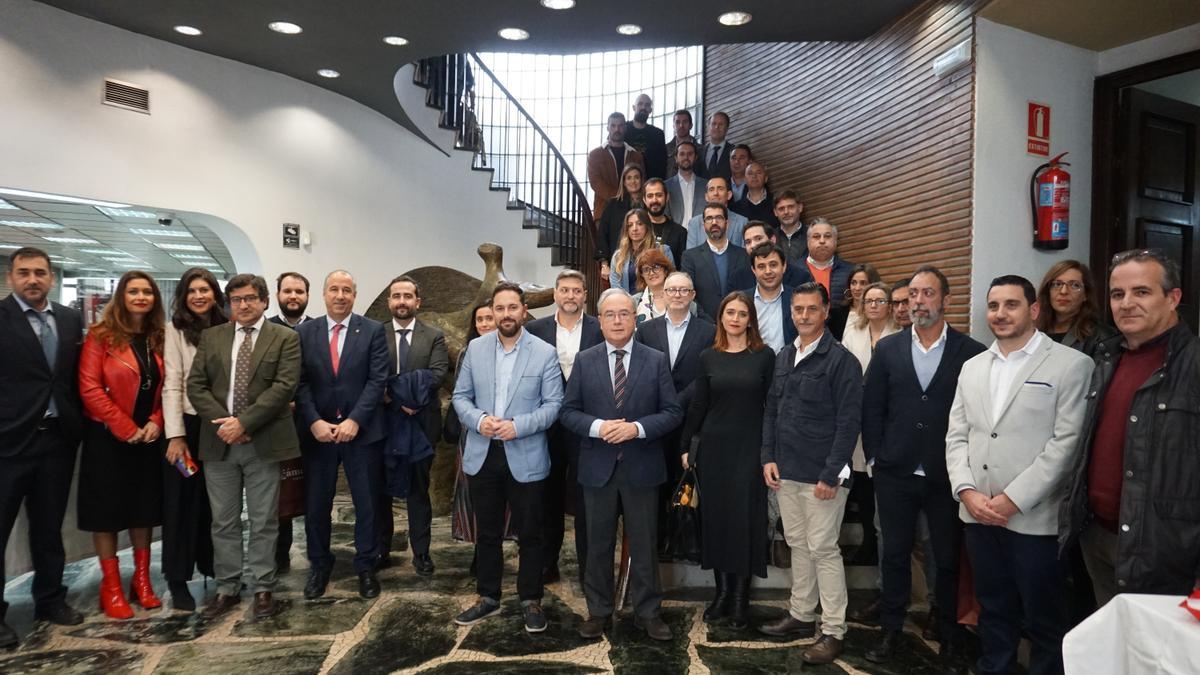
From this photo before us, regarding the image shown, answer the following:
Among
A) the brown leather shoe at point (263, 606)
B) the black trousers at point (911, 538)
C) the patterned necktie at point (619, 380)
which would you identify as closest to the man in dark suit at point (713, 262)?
the patterned necktie at point (619, 380)

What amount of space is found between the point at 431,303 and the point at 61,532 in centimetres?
415

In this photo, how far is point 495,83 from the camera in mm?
8781

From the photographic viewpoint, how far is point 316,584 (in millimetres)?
3957

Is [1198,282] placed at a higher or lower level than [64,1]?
lower

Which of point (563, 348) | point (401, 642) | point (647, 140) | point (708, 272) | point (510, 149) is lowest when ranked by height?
point (401, 642)

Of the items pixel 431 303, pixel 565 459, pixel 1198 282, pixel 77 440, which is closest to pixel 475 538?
pixel 565 459

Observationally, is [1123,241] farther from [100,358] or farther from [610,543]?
[100,358]

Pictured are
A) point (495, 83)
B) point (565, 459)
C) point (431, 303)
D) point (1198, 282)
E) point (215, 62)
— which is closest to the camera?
point (565, 459)

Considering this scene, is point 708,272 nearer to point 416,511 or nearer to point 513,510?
point 513,510

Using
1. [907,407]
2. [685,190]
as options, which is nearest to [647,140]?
[685,190]

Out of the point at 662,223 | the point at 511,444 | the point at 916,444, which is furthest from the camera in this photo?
the point at 662,223

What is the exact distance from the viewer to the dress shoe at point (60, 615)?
3.55m

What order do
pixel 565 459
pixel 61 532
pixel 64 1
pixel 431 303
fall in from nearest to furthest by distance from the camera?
pixel 61 532 < pixel 565 459 < pixel 64 1 < pixel 431 303

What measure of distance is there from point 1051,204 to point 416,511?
4358 millimetres
